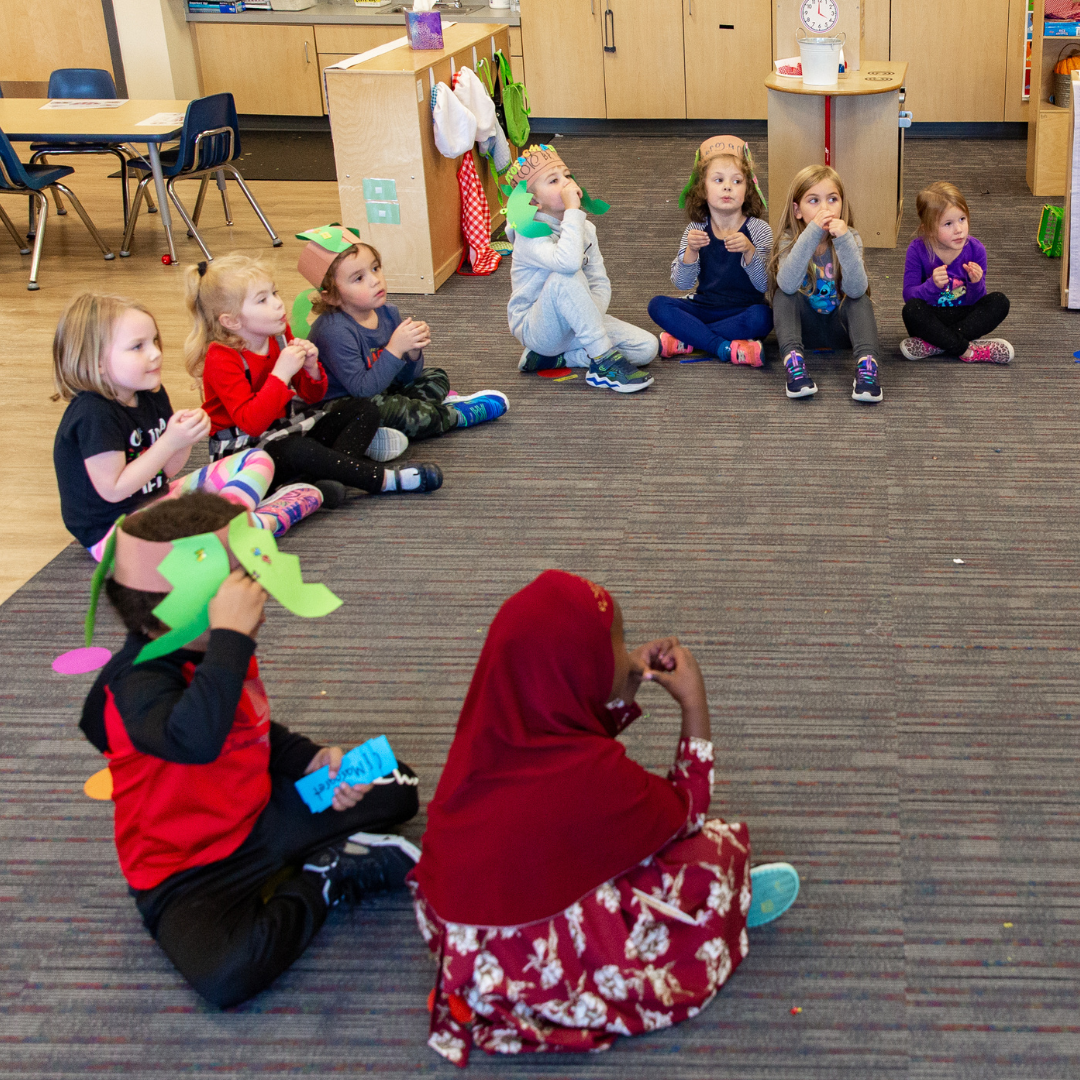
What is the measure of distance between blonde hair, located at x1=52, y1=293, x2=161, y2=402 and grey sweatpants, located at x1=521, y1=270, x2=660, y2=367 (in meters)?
1.45

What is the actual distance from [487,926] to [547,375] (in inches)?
104

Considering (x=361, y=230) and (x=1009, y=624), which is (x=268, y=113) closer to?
(x=361, y=230)

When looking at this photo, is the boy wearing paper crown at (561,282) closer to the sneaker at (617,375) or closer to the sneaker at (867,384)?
the sneaker at (617,375)

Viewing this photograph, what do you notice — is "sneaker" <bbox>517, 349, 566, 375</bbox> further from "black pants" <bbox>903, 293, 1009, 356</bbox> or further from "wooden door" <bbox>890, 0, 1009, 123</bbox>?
"wooden door" <bbox>890, 0, 1009, 123</bbox>

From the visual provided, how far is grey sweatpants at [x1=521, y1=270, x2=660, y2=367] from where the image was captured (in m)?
3.76

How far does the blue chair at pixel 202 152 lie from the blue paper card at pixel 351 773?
4.13 meters

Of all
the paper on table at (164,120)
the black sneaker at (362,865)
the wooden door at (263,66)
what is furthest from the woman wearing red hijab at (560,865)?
the wooden door at (263,66)

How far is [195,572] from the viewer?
1627 mm

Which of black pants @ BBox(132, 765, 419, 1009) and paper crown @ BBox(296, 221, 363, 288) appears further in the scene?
paper crown @ BBox(296, 221, 363, 288)

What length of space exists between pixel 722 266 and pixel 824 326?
392 mm

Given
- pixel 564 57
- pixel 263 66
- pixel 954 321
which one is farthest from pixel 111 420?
pixel 263 66

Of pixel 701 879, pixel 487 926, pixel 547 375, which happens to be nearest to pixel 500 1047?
pixel 487 926

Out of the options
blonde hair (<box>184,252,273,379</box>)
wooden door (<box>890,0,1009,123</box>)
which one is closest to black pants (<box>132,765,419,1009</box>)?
blonde hair (<box>184,252,273,379</box>)

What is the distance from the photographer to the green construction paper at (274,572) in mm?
1646
